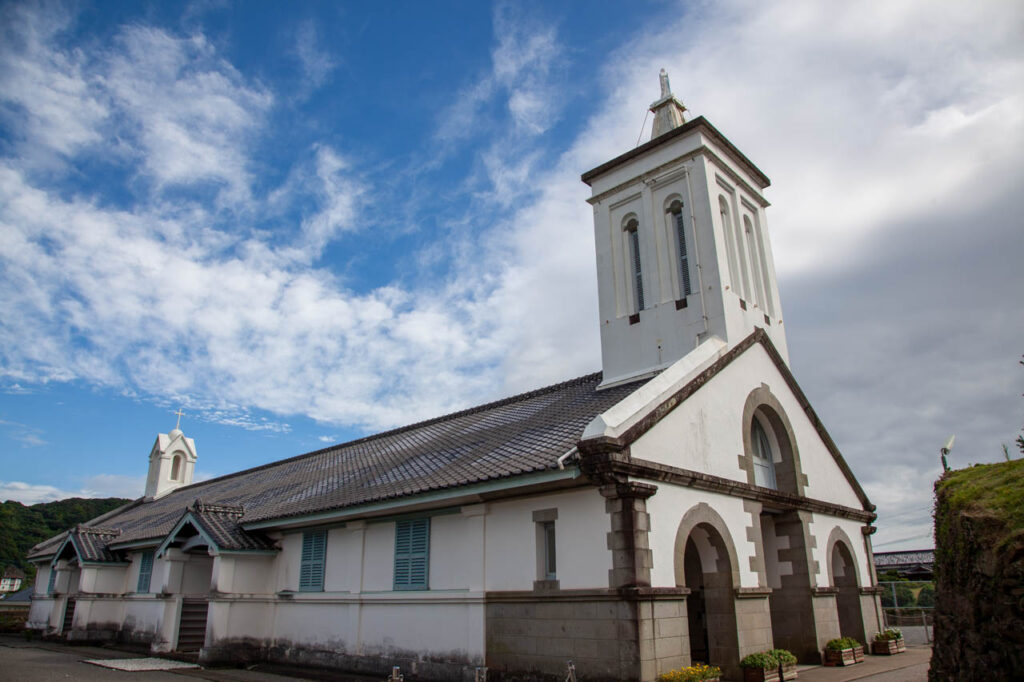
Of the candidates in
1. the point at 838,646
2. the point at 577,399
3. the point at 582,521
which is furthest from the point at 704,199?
the point at 838,646

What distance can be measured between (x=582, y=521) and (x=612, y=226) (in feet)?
34.8

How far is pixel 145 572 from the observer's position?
24438mm

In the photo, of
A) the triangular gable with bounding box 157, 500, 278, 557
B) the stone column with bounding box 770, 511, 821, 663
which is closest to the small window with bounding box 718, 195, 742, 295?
the stone column with bounding box 770, 511, 821, 663

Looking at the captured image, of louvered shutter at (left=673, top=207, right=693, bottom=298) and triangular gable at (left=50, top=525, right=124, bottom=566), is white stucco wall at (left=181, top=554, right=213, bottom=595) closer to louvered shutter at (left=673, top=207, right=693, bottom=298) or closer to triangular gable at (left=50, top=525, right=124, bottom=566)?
triangular gable at (left=50, top=525, right=124, bottom=566)

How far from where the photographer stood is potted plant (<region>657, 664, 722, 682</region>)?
1048cm

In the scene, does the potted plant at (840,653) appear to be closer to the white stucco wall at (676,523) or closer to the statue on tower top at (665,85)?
the white stucco wall at (676,523)

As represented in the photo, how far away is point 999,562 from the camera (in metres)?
7.41

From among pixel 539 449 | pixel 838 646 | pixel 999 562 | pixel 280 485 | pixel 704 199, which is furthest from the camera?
pixel 280 485

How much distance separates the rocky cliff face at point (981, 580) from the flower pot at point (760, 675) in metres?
3.43

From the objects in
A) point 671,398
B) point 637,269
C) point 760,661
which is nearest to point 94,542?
point 637,269

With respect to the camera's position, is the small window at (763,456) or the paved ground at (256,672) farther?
the small window at (763,456)

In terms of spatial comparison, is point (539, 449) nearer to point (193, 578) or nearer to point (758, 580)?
point (758, 580)

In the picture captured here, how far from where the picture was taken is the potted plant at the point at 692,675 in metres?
10.5

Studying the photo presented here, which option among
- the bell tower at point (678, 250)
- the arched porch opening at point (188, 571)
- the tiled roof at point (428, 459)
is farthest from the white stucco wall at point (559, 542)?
the arched porch opening at point (188, 571)
